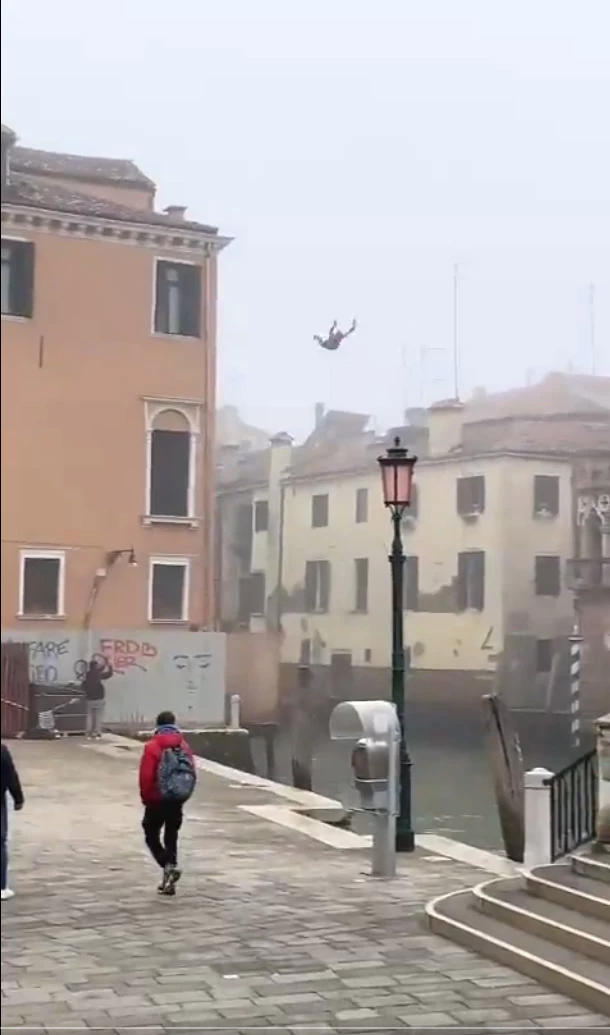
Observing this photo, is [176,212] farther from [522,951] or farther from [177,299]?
[522,951]

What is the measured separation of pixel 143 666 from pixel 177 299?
1.25m

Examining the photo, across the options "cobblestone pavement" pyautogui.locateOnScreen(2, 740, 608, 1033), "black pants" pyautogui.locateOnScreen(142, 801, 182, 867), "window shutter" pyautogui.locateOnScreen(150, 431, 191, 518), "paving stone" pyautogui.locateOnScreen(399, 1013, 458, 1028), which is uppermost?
"window shutter" pyautogui.locateOnScreen(150, 431, 191, 518)

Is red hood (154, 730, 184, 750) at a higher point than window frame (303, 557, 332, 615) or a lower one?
lower

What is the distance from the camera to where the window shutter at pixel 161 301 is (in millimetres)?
4113

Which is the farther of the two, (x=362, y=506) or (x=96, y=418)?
(x=362, y=506)

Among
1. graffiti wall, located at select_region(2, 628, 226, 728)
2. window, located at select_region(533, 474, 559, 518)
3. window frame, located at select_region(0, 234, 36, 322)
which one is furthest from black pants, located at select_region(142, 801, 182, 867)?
window frame, located at select_region(0, 234, 36, 322)

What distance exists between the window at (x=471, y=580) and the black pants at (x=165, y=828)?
1.93 m

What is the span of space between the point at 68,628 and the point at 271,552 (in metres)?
2.60

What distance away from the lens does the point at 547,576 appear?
757 centimetres

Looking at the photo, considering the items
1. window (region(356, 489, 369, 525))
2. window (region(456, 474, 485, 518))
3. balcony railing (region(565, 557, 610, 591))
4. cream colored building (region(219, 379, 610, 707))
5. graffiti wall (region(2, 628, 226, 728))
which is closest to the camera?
graffiti wall (region(2, 628, 226, 728))

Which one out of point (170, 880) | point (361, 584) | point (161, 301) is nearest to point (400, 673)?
point (361, 584)

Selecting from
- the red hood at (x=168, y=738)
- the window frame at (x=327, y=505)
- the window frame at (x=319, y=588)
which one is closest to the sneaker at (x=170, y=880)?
the red hood at (x=168, y=738)

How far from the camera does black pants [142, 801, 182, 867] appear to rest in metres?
6.98

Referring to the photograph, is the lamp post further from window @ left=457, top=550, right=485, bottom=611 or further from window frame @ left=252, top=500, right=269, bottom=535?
window frame @ left=252, top=500, right=269, bottom=535
